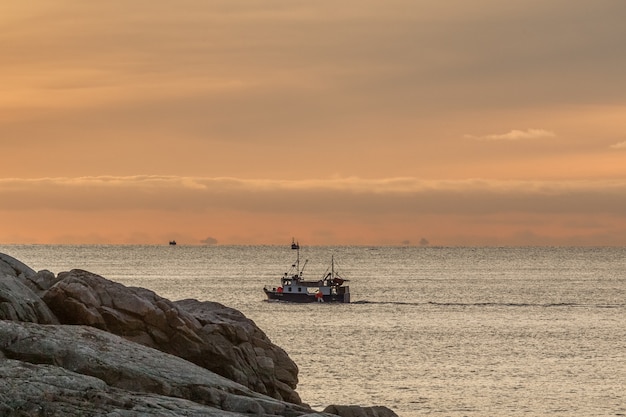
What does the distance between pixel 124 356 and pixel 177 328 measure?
25.1ft

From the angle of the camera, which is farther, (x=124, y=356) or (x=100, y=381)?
(x=124, y=356)

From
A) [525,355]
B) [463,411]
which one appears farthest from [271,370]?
[525,355]

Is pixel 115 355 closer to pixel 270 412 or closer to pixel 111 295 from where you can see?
pixel 270 412

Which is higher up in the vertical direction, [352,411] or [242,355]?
[242,355]

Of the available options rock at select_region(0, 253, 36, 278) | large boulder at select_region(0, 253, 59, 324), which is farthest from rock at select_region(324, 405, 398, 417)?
rock at select_region(0, 253, 36, 278)

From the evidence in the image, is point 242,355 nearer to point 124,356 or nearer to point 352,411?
point 352,411

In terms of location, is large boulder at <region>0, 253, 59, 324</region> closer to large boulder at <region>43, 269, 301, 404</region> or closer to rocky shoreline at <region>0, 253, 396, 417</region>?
rocky shoreline at <region>0, 253, 396, 417</region>

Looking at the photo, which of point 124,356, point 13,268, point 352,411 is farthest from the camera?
point 13,268

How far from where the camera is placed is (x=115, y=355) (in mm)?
30203

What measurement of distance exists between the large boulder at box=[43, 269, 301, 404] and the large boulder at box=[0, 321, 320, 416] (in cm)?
430

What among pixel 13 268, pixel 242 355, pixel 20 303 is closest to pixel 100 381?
pixel 20 303

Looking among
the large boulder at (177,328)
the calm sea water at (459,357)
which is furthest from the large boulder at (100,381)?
the calm sea water at (459,357)

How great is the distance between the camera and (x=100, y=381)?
91.0ft

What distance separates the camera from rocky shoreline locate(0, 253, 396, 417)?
2659 centimetres
